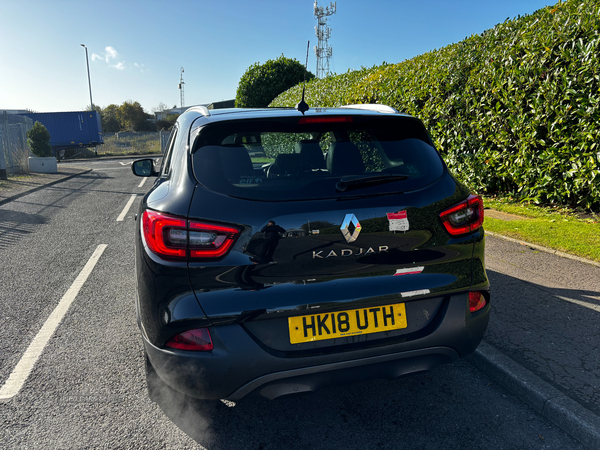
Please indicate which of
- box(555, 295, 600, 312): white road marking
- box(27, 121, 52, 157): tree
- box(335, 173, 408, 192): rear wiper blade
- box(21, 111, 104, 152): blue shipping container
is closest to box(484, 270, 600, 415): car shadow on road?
box(555, 295, 600, 312): white road marking

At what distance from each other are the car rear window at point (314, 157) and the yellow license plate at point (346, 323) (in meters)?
0.58

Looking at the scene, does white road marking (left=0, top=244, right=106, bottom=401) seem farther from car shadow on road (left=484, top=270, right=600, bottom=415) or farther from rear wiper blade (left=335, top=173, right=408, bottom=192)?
car shadow on road (left=484, top=270, right=600, bottom=415)

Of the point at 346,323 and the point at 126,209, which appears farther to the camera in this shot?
the point at 126,209

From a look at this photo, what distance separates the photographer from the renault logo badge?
2.13m

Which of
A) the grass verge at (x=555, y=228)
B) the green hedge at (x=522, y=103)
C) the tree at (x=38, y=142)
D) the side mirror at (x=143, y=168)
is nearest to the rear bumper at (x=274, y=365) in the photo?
the side mirror at (x=143, y=168)

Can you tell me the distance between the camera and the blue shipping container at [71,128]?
122 ft

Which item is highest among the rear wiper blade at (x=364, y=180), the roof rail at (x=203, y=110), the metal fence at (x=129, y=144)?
the roof rail at (x=203, y=110)

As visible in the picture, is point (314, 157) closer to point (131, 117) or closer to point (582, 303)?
point (582, 303)

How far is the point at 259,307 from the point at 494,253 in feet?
13.3

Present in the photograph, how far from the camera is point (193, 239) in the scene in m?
2.05

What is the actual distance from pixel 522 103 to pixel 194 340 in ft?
22.6

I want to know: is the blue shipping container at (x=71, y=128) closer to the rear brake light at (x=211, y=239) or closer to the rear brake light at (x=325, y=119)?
the rear brake light at (x=325, y=119)

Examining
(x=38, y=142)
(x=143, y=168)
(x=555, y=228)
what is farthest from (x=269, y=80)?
(x=143, y=168)

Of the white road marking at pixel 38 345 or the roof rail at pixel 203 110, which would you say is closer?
the roof rail at pixel 203 110
